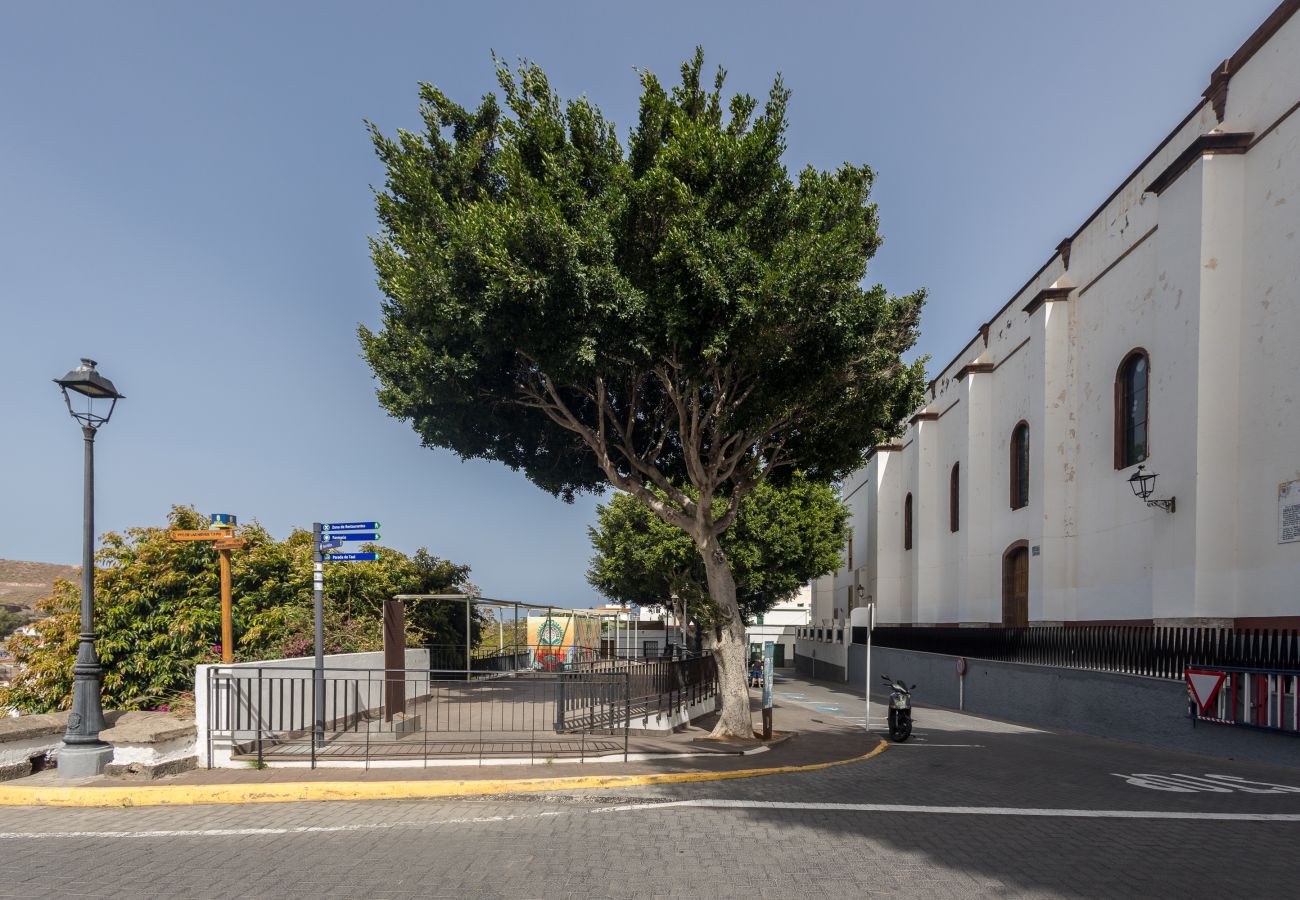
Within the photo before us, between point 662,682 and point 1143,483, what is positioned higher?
point 1143,483

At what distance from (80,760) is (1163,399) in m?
18.4

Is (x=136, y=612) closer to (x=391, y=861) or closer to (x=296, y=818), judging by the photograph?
(x=296, y=818)

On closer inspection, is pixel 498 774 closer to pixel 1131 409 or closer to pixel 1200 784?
pixel 1200 784

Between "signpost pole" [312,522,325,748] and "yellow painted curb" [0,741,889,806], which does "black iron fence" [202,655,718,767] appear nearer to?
"signpost pole" [312,522,325,748]

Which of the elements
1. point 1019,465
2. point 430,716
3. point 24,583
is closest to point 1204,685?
point 430,716

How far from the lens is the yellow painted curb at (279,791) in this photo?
27.7ft

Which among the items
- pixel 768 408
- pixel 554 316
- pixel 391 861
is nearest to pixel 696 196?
pixel 554 316

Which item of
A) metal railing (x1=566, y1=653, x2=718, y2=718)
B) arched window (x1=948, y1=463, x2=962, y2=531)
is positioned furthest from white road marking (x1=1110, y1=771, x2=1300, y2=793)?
arched window (x1=948, y1=463, x2=962, y2=531)

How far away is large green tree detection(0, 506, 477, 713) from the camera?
15.7 metres

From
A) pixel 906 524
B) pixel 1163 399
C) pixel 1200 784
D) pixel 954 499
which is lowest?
pixel 1200 784

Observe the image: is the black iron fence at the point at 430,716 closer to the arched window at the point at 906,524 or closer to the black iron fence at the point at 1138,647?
the black iron fence at the point at 1138,647

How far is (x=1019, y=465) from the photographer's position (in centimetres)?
2538

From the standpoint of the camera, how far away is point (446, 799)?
28.6 ft

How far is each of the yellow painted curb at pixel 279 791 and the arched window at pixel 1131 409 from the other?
15.1m
